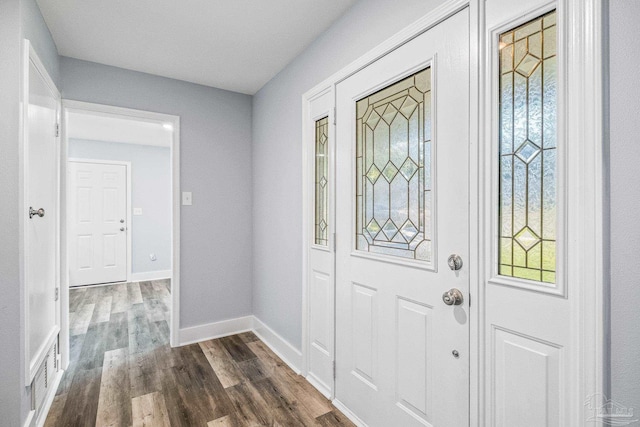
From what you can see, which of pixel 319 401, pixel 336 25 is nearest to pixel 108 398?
pixel 319 401

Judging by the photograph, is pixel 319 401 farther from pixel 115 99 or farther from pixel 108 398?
pixel 115 99

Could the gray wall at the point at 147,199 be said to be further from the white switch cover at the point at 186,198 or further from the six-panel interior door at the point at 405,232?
the six-panel interior door at the point at 405,232

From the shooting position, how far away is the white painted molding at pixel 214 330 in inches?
116

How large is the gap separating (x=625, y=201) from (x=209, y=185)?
295 centimetres

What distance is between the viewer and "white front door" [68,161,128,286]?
5.03m

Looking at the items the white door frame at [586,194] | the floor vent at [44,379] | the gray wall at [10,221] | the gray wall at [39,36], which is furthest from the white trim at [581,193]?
the floor vent at [44,379]

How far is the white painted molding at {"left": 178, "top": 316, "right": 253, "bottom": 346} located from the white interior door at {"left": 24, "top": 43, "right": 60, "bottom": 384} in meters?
0.99

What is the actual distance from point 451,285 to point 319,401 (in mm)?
1297

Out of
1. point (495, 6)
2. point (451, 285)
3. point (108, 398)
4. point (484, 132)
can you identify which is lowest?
point (108, 398)

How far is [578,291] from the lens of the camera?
3.05 feet

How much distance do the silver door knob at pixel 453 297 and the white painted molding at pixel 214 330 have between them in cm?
246

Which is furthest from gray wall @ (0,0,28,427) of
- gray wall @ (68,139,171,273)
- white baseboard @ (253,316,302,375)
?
gray wall @ (68,139,171,273)

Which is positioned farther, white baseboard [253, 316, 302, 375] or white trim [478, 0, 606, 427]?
white baseboard [253, 316, 302, 375]

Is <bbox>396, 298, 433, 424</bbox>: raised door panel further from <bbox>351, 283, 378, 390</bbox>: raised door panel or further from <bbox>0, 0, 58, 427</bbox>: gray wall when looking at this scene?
<bbox>0, 0, 58, 427</bbox>: gray wall
